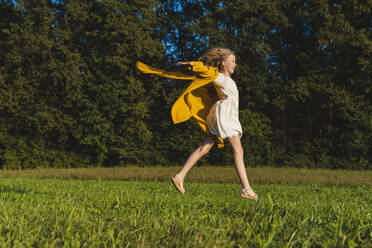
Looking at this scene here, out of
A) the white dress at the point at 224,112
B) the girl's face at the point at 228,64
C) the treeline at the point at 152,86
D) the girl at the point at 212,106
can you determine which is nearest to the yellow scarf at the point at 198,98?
the girl at the point at 212,106

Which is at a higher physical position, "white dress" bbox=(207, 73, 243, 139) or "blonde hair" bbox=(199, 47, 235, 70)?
"blonde hair" bbox=(199, 47, 235, 70)

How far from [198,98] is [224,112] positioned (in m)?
0.59

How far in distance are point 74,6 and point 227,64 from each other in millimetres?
16156

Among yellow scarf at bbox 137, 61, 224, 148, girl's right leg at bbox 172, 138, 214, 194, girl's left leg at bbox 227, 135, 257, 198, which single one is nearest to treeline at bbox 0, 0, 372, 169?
yellow scarf at bbox 137, 61, 224, 148

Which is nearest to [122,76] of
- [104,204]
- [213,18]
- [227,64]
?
[213,18]

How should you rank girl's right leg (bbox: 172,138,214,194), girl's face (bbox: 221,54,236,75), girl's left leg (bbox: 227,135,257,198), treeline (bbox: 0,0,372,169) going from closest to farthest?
1. girl's left leg (bbox: 227,135,257,198)
2. girl's right leg (bbox: 172,138,214,194)
3. girl's face (bbox: 221,54,236,75)
4. treeline (bbox: 0,0,372,169)

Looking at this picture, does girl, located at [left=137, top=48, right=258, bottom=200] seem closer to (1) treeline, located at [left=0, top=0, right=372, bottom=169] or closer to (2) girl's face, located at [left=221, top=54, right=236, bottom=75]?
(2) girl's face, located at [left=221, top=54, right=236, bottom=75]

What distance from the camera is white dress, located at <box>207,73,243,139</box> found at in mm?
4621

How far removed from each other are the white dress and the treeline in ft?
40.2

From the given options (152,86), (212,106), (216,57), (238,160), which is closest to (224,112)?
(212,106)

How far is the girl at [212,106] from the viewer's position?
4551mm

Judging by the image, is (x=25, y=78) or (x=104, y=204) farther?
(x=25, y=78)

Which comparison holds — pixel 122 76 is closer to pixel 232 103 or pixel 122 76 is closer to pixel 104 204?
pixel 232 103

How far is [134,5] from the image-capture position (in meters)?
18.1
